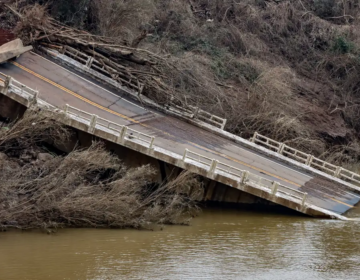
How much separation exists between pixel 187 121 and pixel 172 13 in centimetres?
1568

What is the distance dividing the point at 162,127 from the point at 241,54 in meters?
16.0

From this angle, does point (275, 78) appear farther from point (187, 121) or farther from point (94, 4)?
point (94, 4)

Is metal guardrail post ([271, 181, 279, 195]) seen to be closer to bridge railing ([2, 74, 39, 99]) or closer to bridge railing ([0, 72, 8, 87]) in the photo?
bridge railing ([2, 74, 39, 99])

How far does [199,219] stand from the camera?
23.6 metres

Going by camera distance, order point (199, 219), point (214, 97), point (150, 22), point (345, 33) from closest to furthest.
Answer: point (199, 219) → point (214, 97) → point (150, 22) → point (345, 33)

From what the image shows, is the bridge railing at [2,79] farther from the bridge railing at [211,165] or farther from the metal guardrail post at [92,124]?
the metal guardrail post at [92,124]

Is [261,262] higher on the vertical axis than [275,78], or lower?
lower

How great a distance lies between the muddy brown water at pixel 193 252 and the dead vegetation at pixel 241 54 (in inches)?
391

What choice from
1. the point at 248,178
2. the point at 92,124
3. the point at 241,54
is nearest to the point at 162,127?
the point at 92,124

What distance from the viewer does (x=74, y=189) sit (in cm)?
2091

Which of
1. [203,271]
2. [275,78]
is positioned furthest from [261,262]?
[275,78]

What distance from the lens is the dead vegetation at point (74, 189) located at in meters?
20.0

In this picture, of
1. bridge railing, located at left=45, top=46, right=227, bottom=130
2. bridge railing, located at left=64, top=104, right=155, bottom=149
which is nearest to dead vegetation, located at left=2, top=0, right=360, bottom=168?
bridge railing, located at left=45, top=46, right=227, bottom=130

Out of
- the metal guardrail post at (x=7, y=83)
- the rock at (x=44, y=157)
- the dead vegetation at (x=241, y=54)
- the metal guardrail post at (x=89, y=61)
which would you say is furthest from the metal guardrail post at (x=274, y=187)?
the metal guardrail post at (x=89, y=61)
